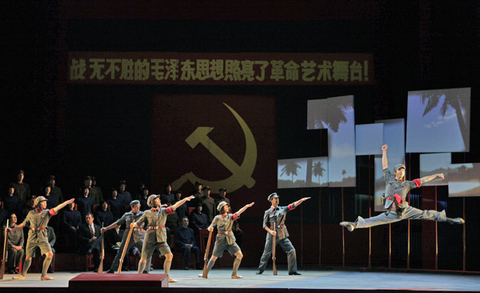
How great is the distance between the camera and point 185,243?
43.4ft

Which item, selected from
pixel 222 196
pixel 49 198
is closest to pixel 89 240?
pixel 49 198

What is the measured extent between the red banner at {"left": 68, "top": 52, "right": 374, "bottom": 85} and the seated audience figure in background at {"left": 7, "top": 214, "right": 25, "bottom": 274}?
4.69m

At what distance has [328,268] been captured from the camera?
13359 millimetres

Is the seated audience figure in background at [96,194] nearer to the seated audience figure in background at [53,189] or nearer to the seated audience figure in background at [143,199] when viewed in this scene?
the seated audience figure in background at [53,189]

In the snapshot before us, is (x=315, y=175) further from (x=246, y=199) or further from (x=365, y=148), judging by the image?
(x=246, y=199)

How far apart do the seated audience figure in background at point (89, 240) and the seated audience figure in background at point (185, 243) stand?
1.68 metres

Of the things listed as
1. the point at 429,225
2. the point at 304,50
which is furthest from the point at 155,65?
the point at 429,225

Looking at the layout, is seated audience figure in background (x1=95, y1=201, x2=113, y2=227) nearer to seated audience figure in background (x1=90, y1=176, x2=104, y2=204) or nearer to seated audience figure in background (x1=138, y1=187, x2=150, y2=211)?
seated audience figure in background (x1=90, y1=176, x2=104, y2=204)

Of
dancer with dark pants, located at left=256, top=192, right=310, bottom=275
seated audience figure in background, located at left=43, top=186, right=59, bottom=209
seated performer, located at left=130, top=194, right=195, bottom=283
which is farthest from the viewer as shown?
seated audience figure in background, located at left=43, top=186, right=59, bottom=209

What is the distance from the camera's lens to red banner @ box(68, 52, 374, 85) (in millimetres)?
15398

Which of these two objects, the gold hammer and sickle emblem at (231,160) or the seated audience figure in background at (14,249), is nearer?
the seated audience figure in background at (14,249)

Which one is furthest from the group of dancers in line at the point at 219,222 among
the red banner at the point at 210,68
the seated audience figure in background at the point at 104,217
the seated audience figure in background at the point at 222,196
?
the red banner at the point at 210,68

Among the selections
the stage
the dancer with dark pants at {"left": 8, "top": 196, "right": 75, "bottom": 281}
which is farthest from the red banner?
the dancer with dark pants at {"left": 8, "top": 196, "right": 75, "bottom": 281}

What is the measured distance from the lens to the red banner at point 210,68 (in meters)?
15.4
